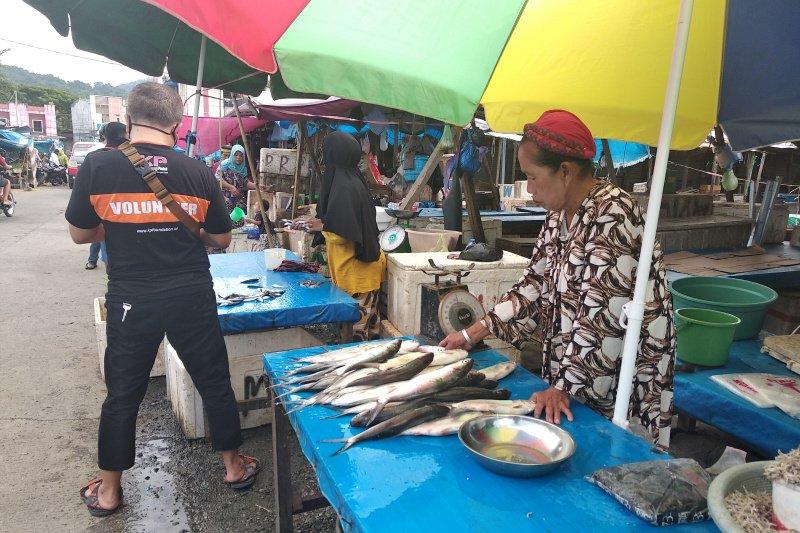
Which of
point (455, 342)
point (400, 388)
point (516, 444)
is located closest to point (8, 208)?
point (455, 342)

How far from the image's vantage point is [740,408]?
2.51 m

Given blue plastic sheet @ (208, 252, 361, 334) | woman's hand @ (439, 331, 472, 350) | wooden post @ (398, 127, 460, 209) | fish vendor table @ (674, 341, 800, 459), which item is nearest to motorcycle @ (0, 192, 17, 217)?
wooden post @ (398, 127, 460, 209)

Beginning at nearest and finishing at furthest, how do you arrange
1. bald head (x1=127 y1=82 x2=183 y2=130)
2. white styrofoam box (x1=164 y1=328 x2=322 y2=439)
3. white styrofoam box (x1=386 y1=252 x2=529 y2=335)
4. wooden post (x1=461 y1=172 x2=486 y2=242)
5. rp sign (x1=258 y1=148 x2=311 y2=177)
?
bald head (x1=127 y1=82 x2=183 y2=130) → white styrofoam box (x1=164 y1=328 x2=322 y2=439) → white styrofoam box (x1=386 y1=252 x2=529 y2=335) → wooden post (x1=461 y1=172 x2=486 y2=242) → rp sign (x1=258 y1=148 x2=311 y2=177)

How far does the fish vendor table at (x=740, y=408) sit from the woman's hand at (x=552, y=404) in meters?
1.08

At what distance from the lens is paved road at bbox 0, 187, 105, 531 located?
10.5 feet

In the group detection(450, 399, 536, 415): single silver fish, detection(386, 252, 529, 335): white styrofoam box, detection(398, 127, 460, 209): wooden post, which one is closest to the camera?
detection(450, 399, 536, 415): single silver fish

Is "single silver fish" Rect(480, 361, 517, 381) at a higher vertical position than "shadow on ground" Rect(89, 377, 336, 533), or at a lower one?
higher

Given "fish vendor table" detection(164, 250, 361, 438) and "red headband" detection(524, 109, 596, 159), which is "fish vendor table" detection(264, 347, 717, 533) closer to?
"red headband" detection(524, 109, 596, 159)

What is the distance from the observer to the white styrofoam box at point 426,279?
13.2ft

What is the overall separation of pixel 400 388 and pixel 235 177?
10439mm

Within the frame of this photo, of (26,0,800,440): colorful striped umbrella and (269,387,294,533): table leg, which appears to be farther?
(269,387,294,533): table leg

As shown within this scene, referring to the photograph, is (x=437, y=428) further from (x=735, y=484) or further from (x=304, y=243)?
(x=304, y=243)

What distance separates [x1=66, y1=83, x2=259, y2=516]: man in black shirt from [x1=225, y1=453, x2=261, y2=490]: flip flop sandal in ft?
2.24

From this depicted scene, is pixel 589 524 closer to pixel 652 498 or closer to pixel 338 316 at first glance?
pixel 652 498
